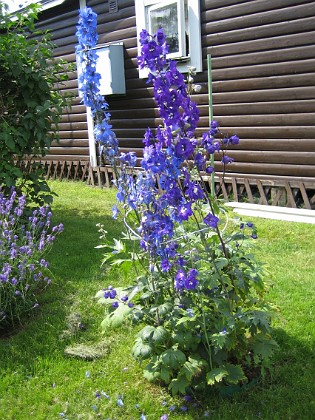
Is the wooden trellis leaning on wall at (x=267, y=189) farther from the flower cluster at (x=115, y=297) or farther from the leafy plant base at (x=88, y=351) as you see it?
the flower cluster at (x=115, y=297)

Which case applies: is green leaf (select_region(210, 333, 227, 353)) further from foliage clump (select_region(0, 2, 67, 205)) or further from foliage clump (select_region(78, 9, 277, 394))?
foliage clump (select_region(0, 2, 67, 205))

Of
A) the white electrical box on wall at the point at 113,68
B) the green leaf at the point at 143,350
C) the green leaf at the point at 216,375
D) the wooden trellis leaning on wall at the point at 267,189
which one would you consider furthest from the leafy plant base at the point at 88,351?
the white electrical box on wall at the point at 113,68

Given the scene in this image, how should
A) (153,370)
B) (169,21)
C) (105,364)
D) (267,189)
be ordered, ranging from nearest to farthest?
(153,370) < (105,364) < (267,189) < (169,21)

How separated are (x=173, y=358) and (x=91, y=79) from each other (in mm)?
1564

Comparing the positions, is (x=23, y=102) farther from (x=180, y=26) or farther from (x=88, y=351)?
(x=88, y=351)

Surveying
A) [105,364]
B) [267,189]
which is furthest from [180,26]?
[105,364]

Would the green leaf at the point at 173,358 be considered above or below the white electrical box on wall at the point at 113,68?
below

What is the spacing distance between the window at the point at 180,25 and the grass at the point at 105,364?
3833 mm

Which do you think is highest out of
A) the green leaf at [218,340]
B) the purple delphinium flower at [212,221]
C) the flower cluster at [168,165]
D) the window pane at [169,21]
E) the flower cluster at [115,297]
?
the window pane at [169,21]

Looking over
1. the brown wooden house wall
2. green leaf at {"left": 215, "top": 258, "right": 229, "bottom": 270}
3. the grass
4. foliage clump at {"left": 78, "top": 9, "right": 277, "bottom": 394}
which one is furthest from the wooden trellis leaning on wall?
green leaf at {"left": 215, "top": 258, "right": 229, "bottom": 270}

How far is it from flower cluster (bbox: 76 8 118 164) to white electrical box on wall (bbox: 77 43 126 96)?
6.06 metres

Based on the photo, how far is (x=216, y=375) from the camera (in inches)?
110

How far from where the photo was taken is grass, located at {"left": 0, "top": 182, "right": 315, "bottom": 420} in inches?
117

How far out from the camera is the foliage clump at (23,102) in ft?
19.4
